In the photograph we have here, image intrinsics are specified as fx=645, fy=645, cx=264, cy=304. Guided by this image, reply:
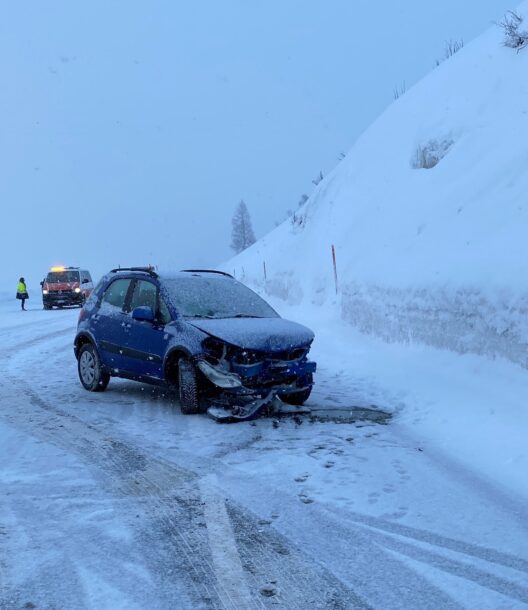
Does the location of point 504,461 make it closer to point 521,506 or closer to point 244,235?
point 521,506

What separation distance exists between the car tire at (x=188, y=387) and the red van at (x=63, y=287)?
25829 millimetres

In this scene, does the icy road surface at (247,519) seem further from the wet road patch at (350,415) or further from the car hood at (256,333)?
the car hood at (256,333)

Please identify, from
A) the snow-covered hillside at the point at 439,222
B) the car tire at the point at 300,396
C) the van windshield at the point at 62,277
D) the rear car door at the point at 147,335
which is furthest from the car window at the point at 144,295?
the van windshield at the point at 62,277

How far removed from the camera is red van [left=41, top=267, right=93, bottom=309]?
3173cm

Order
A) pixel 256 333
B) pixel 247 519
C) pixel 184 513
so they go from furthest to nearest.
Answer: pixel 256 333 < pixel 184 513 < pixel 247 519

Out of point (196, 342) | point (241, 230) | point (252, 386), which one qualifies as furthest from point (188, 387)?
point (241, 230)

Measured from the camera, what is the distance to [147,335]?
804cm

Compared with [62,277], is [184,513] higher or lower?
lower

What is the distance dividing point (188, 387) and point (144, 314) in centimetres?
114

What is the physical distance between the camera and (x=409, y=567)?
353cm

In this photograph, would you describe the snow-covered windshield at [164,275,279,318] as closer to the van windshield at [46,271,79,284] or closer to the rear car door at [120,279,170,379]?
the rear car door at [120,279,170,379]

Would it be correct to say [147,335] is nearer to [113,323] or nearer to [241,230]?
[113,323]

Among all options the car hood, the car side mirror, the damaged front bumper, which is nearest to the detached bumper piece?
the damaged front bumper

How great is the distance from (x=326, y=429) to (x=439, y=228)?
688 centimetres
